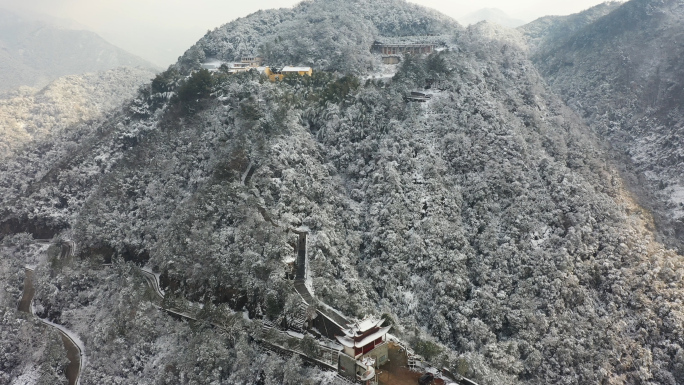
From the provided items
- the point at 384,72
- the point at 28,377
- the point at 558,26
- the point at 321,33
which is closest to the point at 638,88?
the point at 384,72

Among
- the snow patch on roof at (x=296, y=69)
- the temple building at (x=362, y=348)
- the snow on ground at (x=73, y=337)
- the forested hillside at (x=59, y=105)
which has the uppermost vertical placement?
the snow patch on roof at (x=296, y=69)

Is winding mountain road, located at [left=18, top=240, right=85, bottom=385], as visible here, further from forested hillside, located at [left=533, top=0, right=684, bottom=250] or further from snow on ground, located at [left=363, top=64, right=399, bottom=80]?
forested hillside, located at [left=533, top=0, right=684, bottom=250]

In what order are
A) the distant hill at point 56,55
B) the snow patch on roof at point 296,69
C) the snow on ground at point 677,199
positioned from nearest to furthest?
the snow on ground at point 677,199 → the snow patch on roof at point 296,69 → the distant hill at point 56,55

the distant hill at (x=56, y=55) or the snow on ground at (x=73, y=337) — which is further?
the distant hill at (x=56, y=55)

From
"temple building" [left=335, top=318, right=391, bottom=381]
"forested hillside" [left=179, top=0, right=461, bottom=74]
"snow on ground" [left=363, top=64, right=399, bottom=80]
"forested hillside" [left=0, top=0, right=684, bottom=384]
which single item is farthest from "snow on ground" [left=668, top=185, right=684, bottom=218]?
"temple building" [left=335, top=318, right=391, bottom=381]

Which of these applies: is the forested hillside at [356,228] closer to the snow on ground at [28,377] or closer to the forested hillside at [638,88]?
the snow on ground at [28,377]

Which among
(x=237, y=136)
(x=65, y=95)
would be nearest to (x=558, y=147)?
(x=237, y=136)

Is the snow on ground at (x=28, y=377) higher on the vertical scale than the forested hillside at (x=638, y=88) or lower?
lower

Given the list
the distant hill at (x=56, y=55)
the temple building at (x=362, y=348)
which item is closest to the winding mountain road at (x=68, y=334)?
the temple building at (x=362, y=348)
